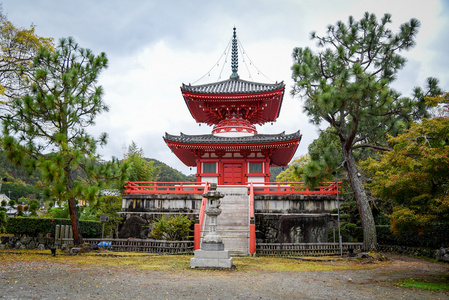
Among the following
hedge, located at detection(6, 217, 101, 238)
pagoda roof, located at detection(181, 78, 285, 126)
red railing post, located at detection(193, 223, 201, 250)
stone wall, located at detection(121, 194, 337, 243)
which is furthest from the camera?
pagoda roof, located at detection(181, 78, 285, 126)

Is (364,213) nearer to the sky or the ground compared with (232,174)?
nearer to the ground

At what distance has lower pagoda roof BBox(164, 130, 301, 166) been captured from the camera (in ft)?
61.2

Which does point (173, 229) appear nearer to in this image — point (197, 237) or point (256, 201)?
point (197, 237)

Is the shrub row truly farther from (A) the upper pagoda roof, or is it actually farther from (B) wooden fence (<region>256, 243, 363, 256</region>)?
Result: (A) the upper pagoda roof

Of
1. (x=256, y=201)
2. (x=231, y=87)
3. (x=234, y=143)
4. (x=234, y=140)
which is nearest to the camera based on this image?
(x=256, y=201)

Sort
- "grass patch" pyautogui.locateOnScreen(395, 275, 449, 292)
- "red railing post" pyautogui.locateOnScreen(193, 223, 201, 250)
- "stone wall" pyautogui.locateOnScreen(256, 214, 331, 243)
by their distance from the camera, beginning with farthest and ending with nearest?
"stone wall" pyautogui.locateOnScreen(256, 214, 331, 243)
"red railing post" pyautogui.locateOnScreen(193, 223, 201, 250)
"grass patch" pyautogui.locateOnScreen(395, 275, 449, 292)

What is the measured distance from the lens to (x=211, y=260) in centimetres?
945

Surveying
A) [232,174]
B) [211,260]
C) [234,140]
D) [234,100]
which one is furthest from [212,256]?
[234,100]

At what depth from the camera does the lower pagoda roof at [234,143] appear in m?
18.6

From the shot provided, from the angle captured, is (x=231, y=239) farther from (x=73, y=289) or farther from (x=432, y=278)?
(x=73, y=289)

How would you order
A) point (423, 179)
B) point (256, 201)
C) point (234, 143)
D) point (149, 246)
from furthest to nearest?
point (234, 143)
point (256, 201)
point (149, 246)
point (423, 179)

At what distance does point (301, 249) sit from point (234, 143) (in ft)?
24.7

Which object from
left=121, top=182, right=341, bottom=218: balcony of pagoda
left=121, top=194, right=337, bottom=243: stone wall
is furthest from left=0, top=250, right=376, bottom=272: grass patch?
left=121, top=182, right=341, bottom=218: balcony of pagoda

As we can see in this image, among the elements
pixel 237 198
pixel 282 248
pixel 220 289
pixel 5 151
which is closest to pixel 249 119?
pixel 237 198
